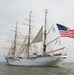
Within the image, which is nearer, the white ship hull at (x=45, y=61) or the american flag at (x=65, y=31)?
the american flag at (x=65, y=31)

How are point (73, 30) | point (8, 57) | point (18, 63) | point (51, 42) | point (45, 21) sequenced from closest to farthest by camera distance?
1. point (73, 30)
2. point (51, 42)
3. point (45, 21)
4. point (18, 63)
5. point (8, 57)

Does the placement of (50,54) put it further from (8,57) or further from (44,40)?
(8,57)

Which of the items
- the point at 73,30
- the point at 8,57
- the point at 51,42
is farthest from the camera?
the point at 8,57

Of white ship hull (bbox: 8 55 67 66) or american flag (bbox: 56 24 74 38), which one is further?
white ship hull (bbox: 8 55 67 66)

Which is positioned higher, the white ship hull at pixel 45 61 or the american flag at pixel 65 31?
the american flag at pixel 65 31

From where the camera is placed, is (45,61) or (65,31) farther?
(45,61)

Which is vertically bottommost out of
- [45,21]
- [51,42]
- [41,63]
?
[41,63]

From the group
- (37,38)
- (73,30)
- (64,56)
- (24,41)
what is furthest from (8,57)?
(73,30)

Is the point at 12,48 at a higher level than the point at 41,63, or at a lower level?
higher

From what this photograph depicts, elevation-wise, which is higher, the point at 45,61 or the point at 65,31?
the point at 65,31

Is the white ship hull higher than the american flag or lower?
lower

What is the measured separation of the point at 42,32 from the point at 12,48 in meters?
33.7

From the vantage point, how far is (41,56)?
76125mm

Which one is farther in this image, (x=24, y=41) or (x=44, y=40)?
(x=24, y=41)
